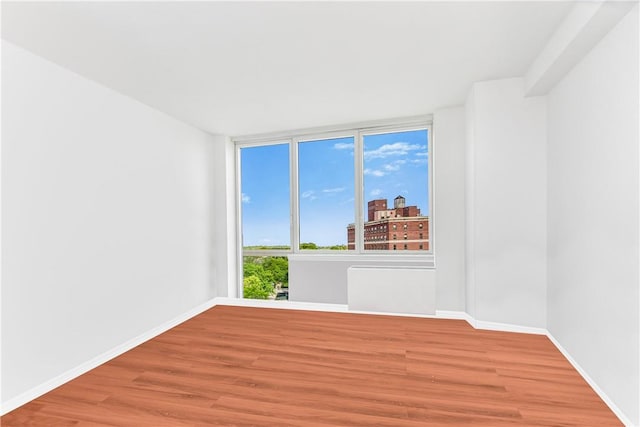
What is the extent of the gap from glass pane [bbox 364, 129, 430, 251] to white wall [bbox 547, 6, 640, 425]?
6.00ft

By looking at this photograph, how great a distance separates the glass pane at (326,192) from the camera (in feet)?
15.9

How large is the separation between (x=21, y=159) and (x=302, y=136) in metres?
3.43

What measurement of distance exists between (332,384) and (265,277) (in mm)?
3218

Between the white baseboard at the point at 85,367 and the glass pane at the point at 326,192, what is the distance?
7.37 ft

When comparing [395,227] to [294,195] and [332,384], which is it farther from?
[332,384]

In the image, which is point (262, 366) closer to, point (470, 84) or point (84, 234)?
point (84, 234)

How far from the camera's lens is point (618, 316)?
6.24 feet

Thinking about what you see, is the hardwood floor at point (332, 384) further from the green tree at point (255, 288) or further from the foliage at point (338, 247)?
the green tree at point (255, 288)

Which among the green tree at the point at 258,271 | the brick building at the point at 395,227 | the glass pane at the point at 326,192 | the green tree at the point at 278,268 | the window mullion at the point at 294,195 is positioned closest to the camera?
the brick building at the point at 395,227

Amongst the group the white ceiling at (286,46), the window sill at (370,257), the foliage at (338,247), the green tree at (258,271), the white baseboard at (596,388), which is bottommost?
the white baseboard at (596,388)

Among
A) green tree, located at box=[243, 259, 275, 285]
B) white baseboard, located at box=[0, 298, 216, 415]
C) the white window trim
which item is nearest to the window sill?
the white window trim

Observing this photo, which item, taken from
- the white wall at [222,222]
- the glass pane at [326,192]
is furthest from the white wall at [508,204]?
the white wall at [222,222]

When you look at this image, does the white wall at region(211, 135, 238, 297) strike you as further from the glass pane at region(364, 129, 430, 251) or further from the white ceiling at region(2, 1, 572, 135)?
the glass pane at region(364, 129, 430, 251)

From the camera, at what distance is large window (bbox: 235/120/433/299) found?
457 centimetres
